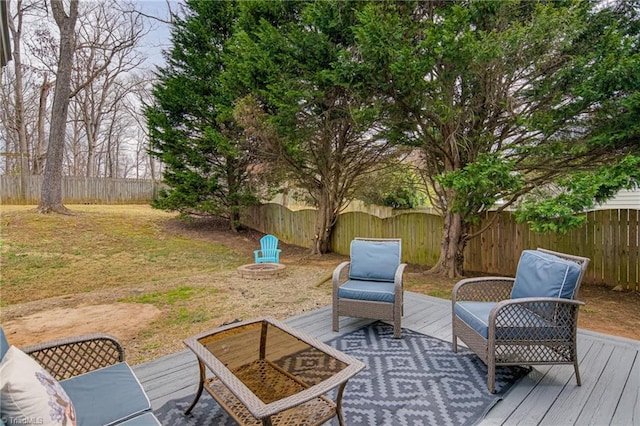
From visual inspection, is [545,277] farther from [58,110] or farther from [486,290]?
[58,110]

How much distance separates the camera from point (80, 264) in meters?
6.83

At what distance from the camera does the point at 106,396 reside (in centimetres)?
163

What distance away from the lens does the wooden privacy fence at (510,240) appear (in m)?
4.97

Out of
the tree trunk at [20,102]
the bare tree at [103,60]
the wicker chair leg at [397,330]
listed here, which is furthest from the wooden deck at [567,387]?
the tree trunk at [20,102]

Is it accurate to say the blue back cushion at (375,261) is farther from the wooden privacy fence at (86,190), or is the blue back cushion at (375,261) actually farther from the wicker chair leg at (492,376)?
the wooden privacy fence at (86,190)

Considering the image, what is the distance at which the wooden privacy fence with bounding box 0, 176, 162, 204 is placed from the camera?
12141 mm

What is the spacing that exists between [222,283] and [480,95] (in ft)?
17.0

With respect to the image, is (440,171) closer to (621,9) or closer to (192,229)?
(621,9)

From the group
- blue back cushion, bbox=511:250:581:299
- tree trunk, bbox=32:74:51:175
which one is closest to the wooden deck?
blue back cushion, bbox=511:250:581:299

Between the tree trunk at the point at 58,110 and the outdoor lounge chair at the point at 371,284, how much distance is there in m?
10.3

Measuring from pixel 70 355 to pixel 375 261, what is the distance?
2.83m

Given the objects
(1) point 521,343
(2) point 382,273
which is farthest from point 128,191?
(1) point 521,343

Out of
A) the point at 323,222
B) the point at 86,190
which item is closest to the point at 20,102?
the point at 86,190

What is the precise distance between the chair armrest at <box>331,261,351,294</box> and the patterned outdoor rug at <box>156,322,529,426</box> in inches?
22.7
